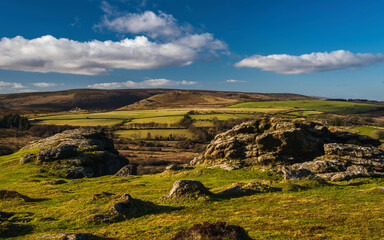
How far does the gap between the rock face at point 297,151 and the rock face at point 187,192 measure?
41.6 ft

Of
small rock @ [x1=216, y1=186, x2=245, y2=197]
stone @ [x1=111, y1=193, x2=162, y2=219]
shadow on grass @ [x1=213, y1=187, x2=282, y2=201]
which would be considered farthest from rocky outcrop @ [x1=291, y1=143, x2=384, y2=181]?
stone @ [x1=111, y1=193, x2=162, y2=219]

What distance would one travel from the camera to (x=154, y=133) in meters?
148

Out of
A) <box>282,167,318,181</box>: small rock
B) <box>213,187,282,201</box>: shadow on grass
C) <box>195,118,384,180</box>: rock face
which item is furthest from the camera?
<box>195,118,384,180</box>: rock face

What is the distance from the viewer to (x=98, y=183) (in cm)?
3838

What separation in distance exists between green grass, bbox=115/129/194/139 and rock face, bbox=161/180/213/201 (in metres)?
115

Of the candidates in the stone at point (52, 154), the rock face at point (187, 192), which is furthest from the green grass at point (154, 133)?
the rock face at point (187, 192)

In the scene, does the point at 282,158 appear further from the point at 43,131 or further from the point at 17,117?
the point at 17,117

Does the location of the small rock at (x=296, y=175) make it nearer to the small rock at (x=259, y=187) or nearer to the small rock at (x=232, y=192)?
the small rock at (x=259, y=187)

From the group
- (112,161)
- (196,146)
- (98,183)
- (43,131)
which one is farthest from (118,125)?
(98,183)

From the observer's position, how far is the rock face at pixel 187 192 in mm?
23875

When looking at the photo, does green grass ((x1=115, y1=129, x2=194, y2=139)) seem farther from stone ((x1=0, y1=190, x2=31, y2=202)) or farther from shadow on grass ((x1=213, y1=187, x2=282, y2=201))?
stone ((x1=0, y1=190, x2=31, y2=202))

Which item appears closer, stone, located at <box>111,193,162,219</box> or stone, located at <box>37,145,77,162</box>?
stone, located at <box>111,193,162,219</box>

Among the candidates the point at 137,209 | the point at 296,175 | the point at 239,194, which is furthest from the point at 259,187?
the point at 137,209

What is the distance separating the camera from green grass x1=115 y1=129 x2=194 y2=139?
143625 mm
